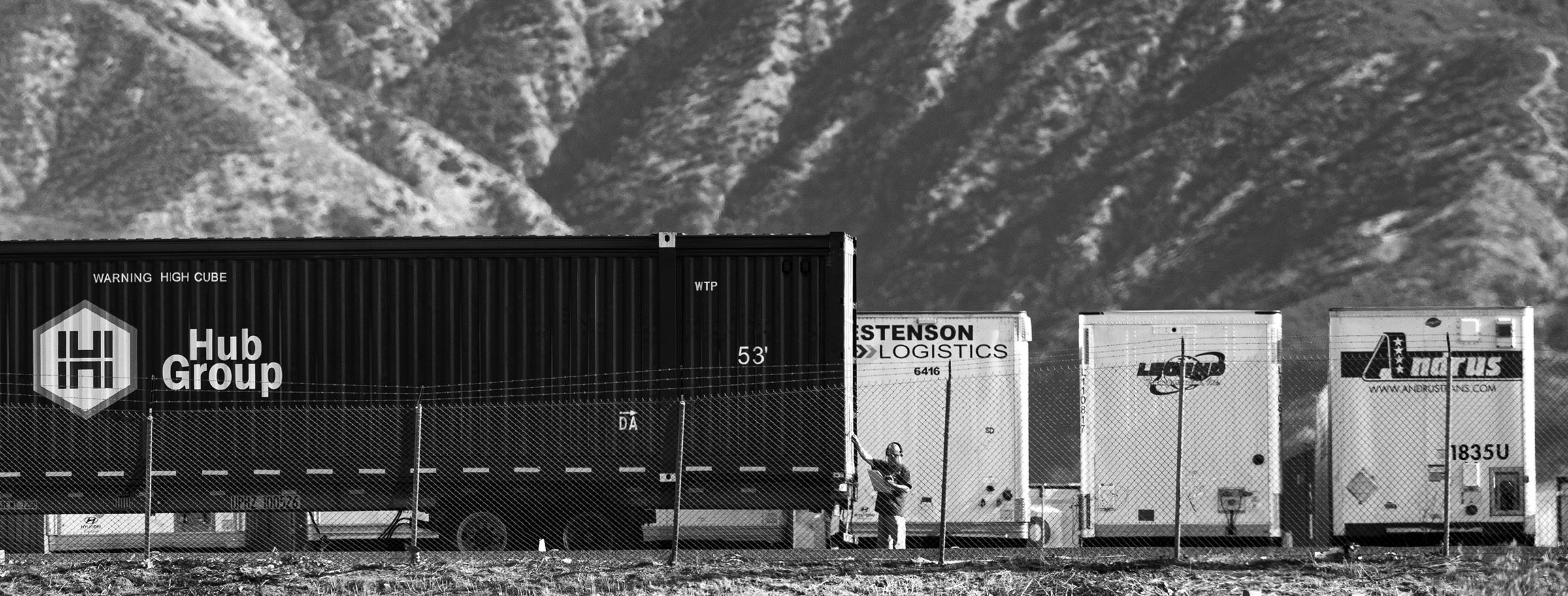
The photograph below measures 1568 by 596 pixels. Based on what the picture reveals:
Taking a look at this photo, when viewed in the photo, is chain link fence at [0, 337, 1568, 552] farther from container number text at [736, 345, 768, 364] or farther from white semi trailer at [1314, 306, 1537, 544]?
container number text at [736, 345, 768, 364]

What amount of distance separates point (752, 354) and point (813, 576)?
10.2ft

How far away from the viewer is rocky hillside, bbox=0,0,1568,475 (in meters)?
90.4

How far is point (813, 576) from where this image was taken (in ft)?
54.7

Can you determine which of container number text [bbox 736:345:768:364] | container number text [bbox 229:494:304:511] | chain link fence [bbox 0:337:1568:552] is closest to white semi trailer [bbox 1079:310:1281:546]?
chain link fence [bbox 0:337:1568:552]

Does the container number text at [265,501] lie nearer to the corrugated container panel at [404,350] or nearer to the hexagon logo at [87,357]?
Answer: the corrugated container panel at [404,350]

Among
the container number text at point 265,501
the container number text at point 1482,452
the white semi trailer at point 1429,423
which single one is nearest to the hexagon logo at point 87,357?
the container number text at point 265,501

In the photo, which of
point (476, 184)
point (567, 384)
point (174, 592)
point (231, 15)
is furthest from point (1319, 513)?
point (231, 15)

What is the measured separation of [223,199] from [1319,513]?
85689 mm

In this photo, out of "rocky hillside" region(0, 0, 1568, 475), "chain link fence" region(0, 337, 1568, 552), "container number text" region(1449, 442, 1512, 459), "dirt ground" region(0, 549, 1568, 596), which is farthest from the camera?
"rocky hillside" region(0, 0, 1568, 475)

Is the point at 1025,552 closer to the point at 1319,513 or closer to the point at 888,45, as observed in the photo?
the point at 1319,513

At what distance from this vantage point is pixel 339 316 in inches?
774

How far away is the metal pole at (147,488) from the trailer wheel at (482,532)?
2.76 metres

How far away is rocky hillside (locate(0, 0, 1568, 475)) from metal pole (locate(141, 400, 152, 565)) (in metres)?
62.7

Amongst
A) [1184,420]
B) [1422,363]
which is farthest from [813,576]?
[1422,363]
